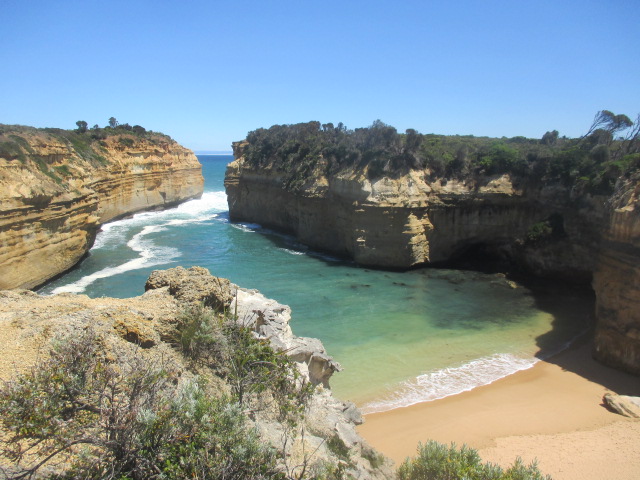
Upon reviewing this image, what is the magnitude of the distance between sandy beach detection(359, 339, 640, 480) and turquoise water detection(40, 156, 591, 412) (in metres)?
0.66

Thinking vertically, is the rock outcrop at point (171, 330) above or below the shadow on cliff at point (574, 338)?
above

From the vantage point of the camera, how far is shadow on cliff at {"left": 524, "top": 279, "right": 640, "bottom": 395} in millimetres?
12680

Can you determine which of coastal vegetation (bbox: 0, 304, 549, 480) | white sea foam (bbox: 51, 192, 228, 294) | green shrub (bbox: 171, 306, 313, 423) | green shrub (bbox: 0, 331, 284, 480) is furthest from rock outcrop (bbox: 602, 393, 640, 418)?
white sea foam (bbox: 51, 192, 228, 294)

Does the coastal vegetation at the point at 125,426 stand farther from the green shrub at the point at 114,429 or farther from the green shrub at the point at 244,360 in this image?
the green shrub at the point at 244,360

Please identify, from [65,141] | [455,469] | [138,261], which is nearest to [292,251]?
[138,261]

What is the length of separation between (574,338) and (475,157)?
43.4ft

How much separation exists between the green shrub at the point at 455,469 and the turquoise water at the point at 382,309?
12.6 ft

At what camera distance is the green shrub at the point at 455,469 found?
6.51 meters

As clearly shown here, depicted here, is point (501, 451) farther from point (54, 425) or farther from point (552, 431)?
point (54, 425)

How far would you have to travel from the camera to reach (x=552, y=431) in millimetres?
10422

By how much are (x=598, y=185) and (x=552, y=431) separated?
1486cm

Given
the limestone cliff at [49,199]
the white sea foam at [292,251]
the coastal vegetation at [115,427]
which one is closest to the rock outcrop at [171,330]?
the coastal vegetation at [115,427]

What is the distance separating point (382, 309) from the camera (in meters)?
18.5

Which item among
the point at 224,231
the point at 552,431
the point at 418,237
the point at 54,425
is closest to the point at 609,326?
the point at 552,431
